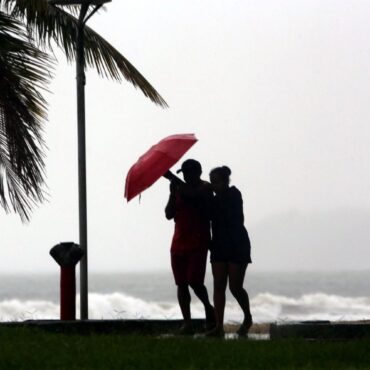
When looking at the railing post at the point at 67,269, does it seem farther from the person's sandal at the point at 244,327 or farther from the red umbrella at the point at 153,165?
the person's sandal at the point at 244,327

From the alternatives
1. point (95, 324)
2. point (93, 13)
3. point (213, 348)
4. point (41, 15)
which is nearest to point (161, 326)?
point (95, 324)

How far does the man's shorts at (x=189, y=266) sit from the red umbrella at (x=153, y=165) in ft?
2.63

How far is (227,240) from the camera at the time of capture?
15.1 meters

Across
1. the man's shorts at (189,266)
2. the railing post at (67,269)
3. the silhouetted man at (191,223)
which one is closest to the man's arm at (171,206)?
the silhouetted man at (191,223)

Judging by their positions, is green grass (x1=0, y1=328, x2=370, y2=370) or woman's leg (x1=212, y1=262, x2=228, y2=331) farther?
woman's leg (x1=212, y1=262, x2=228, y2=331)

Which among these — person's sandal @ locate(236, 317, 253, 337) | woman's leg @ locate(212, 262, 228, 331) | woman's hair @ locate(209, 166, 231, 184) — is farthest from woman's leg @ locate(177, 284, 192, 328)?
woman's hair @ locate(209, 166, 231, 184)

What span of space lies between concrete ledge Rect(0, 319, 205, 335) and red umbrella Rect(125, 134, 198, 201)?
69.3 inches

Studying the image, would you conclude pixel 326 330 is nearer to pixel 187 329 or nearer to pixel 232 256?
pixel 232 256

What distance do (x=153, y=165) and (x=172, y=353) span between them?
3.01 metres

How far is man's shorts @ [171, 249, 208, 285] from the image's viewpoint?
15164 millimetres

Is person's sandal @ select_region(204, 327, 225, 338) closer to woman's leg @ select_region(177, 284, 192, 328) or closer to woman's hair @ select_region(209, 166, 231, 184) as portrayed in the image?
woman's leg @ select_region(177, 284, 192, 328)

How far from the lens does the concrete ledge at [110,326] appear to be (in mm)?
16125

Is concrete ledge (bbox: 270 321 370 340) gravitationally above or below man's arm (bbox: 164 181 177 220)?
below

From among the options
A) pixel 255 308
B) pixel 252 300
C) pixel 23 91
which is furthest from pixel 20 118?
pixel 252 300
